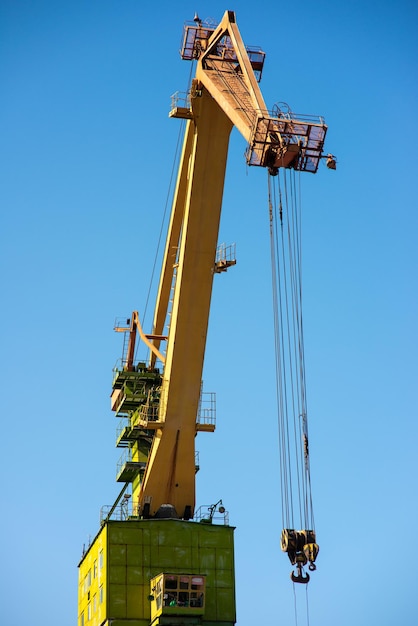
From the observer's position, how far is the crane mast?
35.7 meters

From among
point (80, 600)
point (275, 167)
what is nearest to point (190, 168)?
point (275, 167)

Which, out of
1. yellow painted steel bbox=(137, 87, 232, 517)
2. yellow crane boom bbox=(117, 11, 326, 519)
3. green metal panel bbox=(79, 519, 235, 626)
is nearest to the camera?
yellow crane boom bbox=(117, 11, 326, 519)

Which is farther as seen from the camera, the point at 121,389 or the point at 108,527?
the point at 121,389

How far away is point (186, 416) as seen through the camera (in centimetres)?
3850

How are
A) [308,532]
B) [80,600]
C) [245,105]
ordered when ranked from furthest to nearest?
[80,600], [245,105], [308,532]

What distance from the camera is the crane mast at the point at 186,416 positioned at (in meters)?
35.7

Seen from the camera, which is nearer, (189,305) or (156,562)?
(189,305)

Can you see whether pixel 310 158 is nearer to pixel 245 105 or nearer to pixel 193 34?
pixel 245 105

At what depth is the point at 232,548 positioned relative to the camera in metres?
39.0

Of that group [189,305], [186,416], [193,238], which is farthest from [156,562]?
→ [193,238]

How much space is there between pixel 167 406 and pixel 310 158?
1175 centimetres

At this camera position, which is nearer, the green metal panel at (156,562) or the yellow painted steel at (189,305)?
the yellow painted steel at (189,305)

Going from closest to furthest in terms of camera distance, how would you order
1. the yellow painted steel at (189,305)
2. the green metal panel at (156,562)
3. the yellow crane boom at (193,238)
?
the yellow crane boom at (193,238)
the yellow painted steel at (189,305)
the green metal panel at (156,562)

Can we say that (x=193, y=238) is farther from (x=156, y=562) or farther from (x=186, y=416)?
(x=156, y=562)
